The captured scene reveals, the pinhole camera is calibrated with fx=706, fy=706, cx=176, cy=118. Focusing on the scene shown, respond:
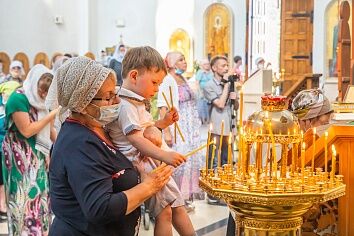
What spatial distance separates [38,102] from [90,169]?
10.3 feet

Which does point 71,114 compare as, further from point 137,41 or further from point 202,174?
point 137,41

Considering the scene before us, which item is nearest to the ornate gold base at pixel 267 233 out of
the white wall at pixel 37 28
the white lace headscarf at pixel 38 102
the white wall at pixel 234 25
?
the white lace headscarf at pixel 38 102

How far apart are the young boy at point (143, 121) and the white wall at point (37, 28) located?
52.4 feet

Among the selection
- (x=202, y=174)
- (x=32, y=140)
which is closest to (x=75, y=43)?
(x=32, y=140)

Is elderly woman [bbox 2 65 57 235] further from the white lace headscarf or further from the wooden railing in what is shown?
the wooden railing

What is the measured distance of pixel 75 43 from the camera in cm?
2092

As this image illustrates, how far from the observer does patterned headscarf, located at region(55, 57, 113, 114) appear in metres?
2.59

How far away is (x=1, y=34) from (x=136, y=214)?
1667 cm

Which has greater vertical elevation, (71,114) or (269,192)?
(71,114)

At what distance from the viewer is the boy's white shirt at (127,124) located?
317cm

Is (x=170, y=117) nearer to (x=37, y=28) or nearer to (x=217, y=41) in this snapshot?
(x=37, y=28)

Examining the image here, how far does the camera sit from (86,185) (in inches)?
97.3

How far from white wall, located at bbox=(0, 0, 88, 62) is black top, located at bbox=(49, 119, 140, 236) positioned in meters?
16.7

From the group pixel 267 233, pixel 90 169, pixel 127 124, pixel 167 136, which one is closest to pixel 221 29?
pixel 167 136
